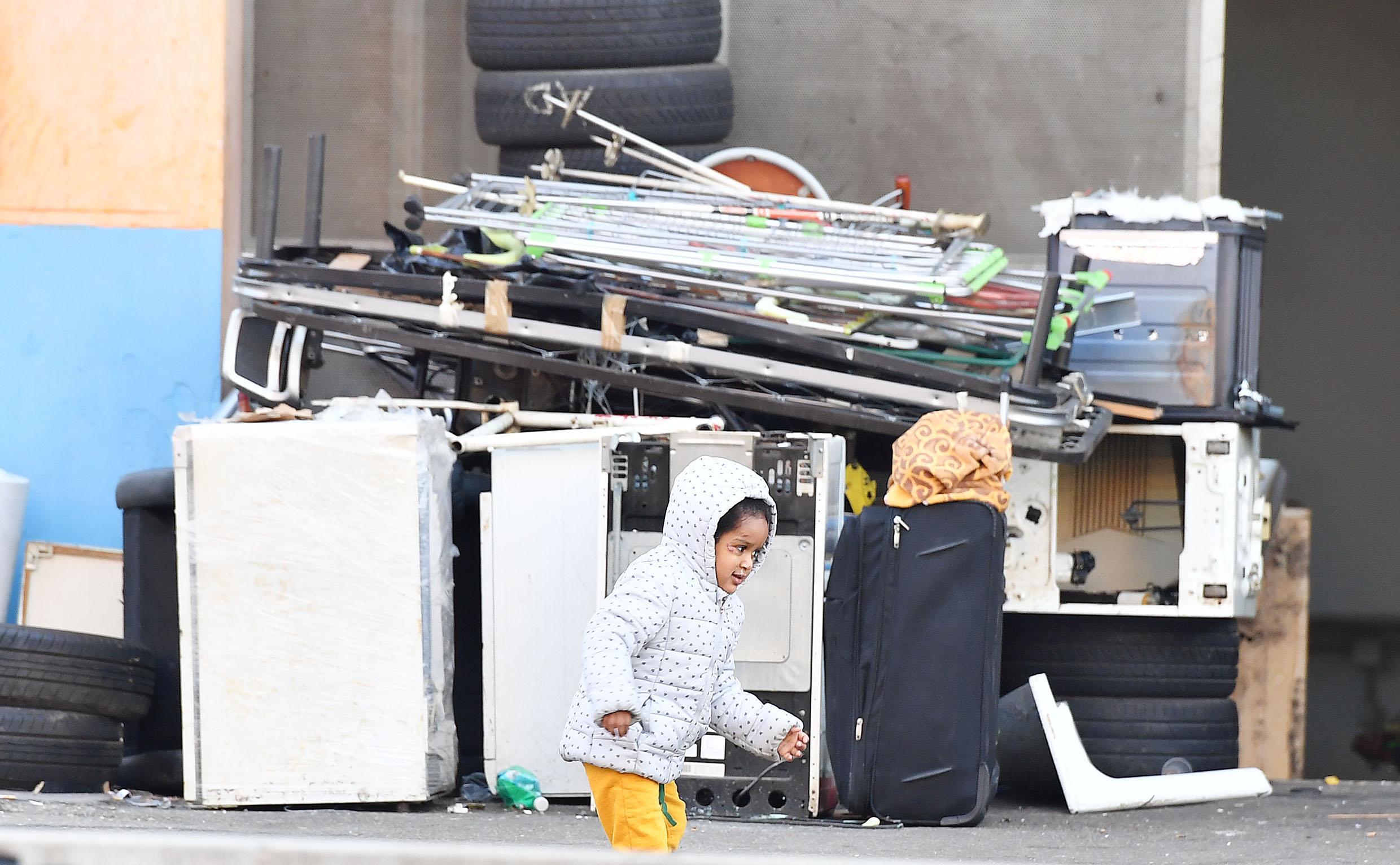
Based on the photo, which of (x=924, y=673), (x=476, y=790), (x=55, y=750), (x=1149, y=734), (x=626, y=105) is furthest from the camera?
(x=626, y=105)

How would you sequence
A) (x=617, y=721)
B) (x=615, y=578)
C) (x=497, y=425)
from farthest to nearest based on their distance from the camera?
(x=497, y=425)
(x=615, y=578)
(x=617, y=721)

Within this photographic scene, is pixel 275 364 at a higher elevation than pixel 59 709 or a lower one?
higher

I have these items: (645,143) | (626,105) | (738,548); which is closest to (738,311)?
(645,143)

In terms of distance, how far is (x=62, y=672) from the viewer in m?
5.14

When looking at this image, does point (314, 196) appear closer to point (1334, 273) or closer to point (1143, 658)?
point (1143, 658)

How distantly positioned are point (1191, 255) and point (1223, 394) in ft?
1.72

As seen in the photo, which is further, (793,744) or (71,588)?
(71,588)

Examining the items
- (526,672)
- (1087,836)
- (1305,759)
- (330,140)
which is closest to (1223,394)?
(1087,836)

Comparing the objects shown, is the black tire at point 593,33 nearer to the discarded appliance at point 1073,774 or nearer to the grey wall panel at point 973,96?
the grey wall panel at point 973,96

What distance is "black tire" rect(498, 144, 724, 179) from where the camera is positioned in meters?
6.99

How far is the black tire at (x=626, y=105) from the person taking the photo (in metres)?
6.92

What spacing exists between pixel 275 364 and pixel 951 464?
259 centimetres

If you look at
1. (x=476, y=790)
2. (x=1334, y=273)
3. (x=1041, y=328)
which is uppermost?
(x=1334, y=273)

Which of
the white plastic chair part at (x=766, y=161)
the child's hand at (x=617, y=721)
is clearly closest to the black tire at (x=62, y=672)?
the child's hand at (x=617, y=721)
